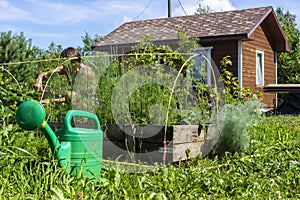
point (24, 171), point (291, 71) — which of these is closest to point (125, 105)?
point (24, 171)

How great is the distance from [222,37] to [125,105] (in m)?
8.96

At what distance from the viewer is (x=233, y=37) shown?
12258mm

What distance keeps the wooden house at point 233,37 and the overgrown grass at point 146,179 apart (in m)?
7.88

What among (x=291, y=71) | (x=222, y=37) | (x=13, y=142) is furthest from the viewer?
(x=291, y=71)

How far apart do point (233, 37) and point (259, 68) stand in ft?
9.79

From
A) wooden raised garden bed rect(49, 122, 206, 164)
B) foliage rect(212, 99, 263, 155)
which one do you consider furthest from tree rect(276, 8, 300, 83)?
wooden raised garden bed rect(49, 122, 206, 164)

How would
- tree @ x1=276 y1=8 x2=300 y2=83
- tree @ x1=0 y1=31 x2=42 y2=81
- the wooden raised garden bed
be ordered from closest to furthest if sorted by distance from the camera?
the wooden raised garden bed, tree @ x1=0 y1=31 x2=42 y2=81, tree @ x1=276 y1=8 x2=300 y2=83

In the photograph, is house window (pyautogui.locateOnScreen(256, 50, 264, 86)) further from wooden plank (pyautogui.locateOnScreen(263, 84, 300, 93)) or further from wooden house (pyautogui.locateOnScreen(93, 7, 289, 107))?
wooden plank (pyautogui.locateOnScreen(263, 84, 300, 93))

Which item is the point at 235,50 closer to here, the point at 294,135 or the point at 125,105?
the point at 294,135

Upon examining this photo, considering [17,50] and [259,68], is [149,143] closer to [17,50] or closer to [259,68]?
[17,50]

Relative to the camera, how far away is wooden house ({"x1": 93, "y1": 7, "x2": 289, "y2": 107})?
12612mm

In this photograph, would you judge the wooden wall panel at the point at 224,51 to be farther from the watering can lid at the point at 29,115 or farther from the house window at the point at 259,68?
the watering can lid at the point at 29,115

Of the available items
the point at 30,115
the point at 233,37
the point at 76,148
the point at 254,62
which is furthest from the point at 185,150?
the point at 254,62

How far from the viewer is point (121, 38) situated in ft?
46.0
